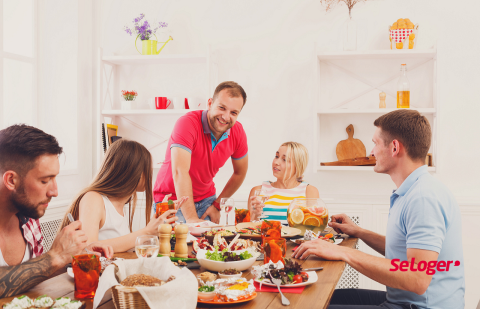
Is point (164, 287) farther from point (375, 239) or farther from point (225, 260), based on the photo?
point (375, 239)

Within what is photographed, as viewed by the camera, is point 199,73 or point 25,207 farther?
point 199,73

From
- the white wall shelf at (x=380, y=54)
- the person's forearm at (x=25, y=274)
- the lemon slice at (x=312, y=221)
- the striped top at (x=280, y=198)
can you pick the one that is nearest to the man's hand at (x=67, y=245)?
the person's forearm at (x=25, y=274)

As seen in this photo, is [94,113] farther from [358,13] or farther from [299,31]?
[358,13]

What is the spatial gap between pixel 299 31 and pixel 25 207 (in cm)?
268

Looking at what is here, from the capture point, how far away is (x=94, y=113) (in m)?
3.78

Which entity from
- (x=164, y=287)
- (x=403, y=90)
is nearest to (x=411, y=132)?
(x=164, y=287)

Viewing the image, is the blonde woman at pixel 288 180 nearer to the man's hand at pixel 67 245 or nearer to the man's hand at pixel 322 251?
the man's hand at pixel 322 251

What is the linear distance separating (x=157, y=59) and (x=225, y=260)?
8.14 feet

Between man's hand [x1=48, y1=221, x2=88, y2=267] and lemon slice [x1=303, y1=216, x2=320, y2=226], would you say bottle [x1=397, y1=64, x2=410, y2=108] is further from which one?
man's hand [x1=48, y1=221, x2=88, y2=267]

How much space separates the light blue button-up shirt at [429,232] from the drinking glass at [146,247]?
2.69 feet

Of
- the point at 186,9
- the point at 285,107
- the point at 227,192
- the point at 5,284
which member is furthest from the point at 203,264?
the point at 186,9

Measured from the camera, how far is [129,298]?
3.21 ft

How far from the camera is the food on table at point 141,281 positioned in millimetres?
1030

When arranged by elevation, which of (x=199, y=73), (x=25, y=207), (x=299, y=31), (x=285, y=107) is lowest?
(x=25, y=207)
